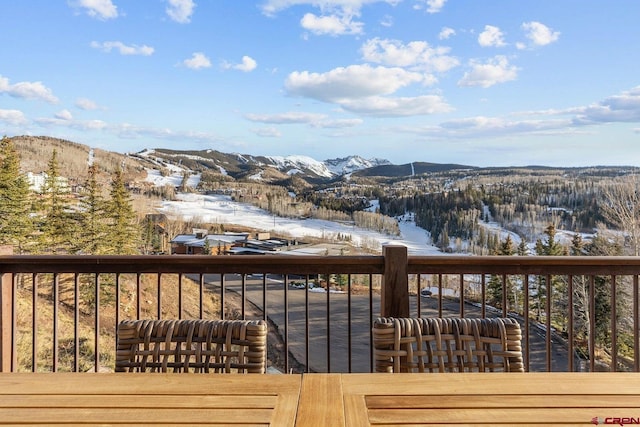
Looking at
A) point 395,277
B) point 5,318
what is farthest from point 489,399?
point 5,318

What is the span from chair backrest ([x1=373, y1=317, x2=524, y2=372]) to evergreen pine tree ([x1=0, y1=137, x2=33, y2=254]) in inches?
720

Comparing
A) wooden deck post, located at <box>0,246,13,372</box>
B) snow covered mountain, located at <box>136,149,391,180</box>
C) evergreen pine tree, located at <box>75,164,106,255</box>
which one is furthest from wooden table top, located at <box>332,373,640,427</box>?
snow covered mountain, located at <box>136,149,391,180</box>

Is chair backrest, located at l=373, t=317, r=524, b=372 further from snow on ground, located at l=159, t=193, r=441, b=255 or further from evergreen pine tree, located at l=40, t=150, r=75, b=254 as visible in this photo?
evergreen pine tree, located at l=40, t=150, r=75, b=254

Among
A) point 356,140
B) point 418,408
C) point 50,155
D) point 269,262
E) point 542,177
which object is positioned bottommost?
point 418,408

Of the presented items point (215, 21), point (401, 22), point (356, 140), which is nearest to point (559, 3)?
point (401, 22)

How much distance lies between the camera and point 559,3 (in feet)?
30.9

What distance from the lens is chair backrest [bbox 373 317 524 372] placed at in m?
1.34

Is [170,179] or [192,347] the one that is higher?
[170,179]

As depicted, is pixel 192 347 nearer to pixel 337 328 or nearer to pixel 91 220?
pixel 337 328

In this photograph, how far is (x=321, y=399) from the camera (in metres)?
1.01

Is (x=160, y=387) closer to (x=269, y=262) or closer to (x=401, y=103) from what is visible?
(x=269, y=262)

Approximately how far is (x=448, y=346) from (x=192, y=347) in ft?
2.76

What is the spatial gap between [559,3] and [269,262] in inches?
413

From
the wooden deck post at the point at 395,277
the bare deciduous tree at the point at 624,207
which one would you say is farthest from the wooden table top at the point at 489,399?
the bare deciduous tree at the point at 624,207
